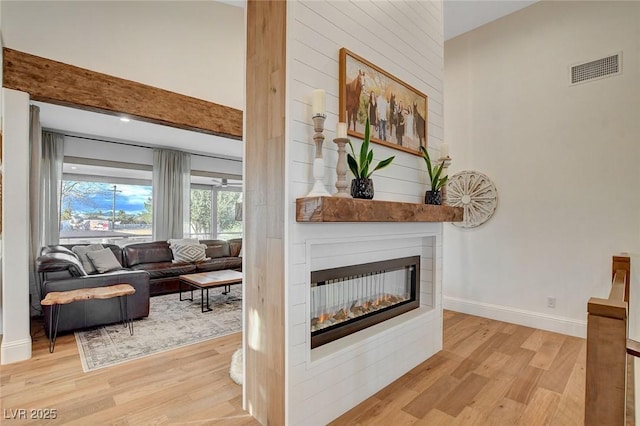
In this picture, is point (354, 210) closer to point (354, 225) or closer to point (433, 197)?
point (354, 225)

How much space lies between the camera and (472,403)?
2.18m

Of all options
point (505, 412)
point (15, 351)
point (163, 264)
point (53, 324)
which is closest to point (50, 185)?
point (163, 264)

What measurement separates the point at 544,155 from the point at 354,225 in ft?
9.21

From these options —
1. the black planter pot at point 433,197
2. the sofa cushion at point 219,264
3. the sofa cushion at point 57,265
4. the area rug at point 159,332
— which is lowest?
the area rug at point 159,332

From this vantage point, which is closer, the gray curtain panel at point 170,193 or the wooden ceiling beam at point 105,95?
the wooden ceiling beam at point 105,95

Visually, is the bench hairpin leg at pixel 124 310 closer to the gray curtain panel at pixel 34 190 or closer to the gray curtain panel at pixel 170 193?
the gray curtain panel at pixel 34 190

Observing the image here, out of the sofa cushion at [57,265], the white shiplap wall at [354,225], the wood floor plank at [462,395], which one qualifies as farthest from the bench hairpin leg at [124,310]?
the wood floor plank at [462,395]

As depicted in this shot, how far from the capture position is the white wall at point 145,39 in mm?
2881

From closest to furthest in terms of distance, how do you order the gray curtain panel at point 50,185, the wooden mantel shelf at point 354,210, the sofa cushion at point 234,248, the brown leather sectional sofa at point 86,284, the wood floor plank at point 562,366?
the wooden mantel shelf at point 354,210, the wood floor plank at point 562,366, the brown leather sectional sofa at point 86,284, the gray curtain panel at point 50,185, the sofa cushion at point 234,248

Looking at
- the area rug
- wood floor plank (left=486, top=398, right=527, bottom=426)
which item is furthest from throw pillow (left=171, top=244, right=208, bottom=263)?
wood floor plank (left=486, top=398, right=527, bottom=426)

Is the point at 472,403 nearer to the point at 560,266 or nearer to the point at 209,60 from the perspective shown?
the point at 560,266

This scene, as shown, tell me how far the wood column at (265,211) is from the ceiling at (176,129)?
2523 millimetres

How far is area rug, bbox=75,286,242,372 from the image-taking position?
2912 mm

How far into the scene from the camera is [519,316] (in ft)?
12.4
